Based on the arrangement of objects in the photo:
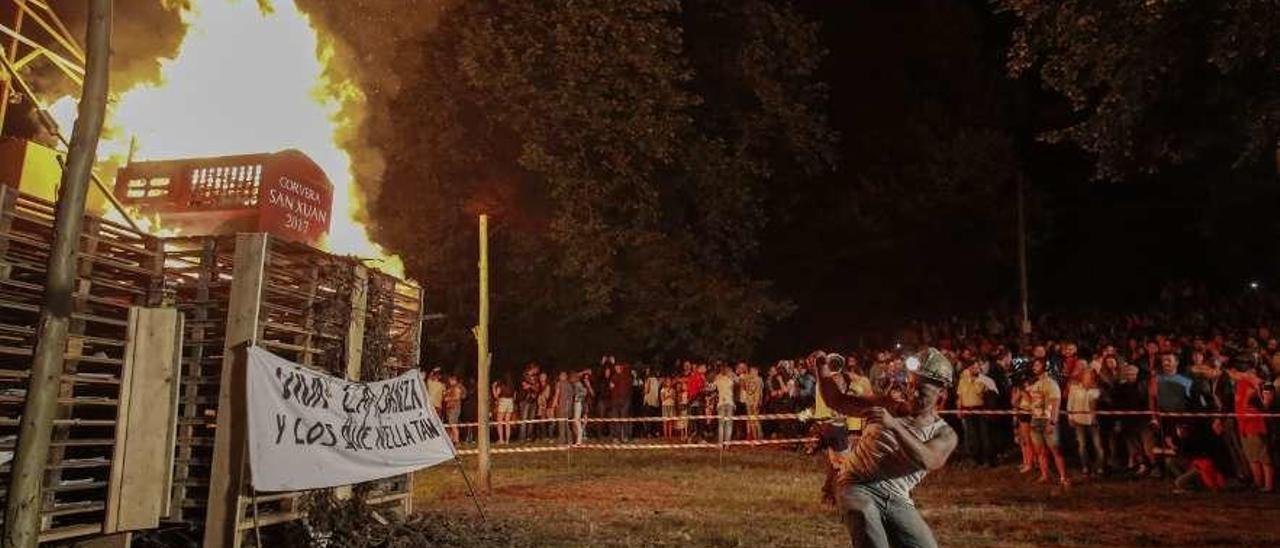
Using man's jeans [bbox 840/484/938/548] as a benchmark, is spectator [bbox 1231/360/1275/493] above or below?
above

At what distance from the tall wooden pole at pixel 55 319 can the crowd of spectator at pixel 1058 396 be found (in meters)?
4.57

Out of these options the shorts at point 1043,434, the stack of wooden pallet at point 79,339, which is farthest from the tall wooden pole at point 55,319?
the shorts at point 1043,434

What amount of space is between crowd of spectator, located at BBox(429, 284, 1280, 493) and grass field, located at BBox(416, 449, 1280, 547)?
0.74 m

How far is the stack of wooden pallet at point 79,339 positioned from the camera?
693 centimetres

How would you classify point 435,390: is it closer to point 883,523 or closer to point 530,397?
point 530,397

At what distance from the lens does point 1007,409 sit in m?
17.1

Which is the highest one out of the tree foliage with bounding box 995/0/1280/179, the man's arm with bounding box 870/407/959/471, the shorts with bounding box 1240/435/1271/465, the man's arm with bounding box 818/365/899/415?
the tree foliage with bounding box 995/0/1280/179

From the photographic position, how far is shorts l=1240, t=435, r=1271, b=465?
12984 mm

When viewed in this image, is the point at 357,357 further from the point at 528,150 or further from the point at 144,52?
the point at 528,150

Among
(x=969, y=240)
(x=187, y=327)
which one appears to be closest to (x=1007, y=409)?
(x=187, y=327)

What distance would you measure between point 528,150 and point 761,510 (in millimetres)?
13673

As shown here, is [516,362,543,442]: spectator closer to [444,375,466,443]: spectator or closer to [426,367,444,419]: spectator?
[444,375,466,443]: spectator

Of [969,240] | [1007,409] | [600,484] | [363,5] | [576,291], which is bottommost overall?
[600,484]

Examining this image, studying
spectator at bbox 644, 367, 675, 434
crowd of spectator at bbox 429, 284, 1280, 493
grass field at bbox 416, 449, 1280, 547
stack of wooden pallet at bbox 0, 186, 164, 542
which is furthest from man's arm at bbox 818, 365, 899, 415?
spectator at bbox 644, 367, 675, 434
